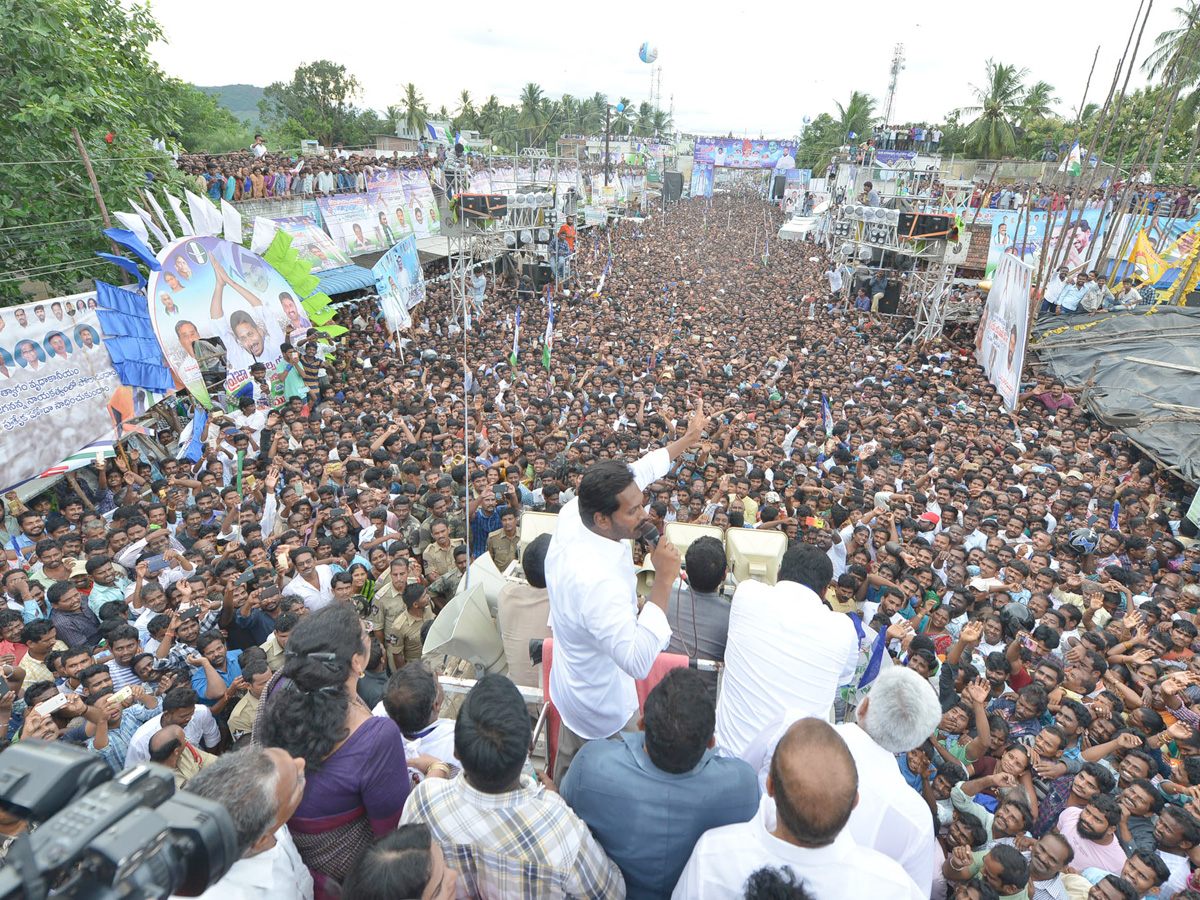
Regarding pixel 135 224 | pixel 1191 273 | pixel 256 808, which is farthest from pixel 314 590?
pixel 1191 273

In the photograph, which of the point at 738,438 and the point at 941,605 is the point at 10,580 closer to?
the point at 941,605

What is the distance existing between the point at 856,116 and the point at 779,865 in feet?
193

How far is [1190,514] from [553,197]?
14.8 meters

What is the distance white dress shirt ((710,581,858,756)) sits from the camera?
2.12m

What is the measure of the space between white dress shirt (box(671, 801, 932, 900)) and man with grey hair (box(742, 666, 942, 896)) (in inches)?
12.9

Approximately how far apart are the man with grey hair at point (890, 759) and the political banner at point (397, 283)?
1067 centimetres

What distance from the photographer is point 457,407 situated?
29.7 ft

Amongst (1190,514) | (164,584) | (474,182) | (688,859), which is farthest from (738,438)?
(474,182)

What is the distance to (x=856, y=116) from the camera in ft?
163

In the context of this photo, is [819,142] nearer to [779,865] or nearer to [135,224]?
[135,224]

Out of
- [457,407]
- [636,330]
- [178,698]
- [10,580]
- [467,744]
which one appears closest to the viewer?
[467,744]

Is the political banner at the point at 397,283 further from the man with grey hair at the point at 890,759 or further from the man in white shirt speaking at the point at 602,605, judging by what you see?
the man with grey hair at the point at 890,759

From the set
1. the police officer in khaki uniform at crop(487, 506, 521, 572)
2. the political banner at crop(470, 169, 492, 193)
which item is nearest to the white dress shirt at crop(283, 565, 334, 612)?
the police officer in khaki uniform at crop(487, 506, 521, 572)

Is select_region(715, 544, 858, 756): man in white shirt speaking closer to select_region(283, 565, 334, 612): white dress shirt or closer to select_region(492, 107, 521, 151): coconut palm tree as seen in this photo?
select_region(283, 565, 334, 612): white dress shirt
